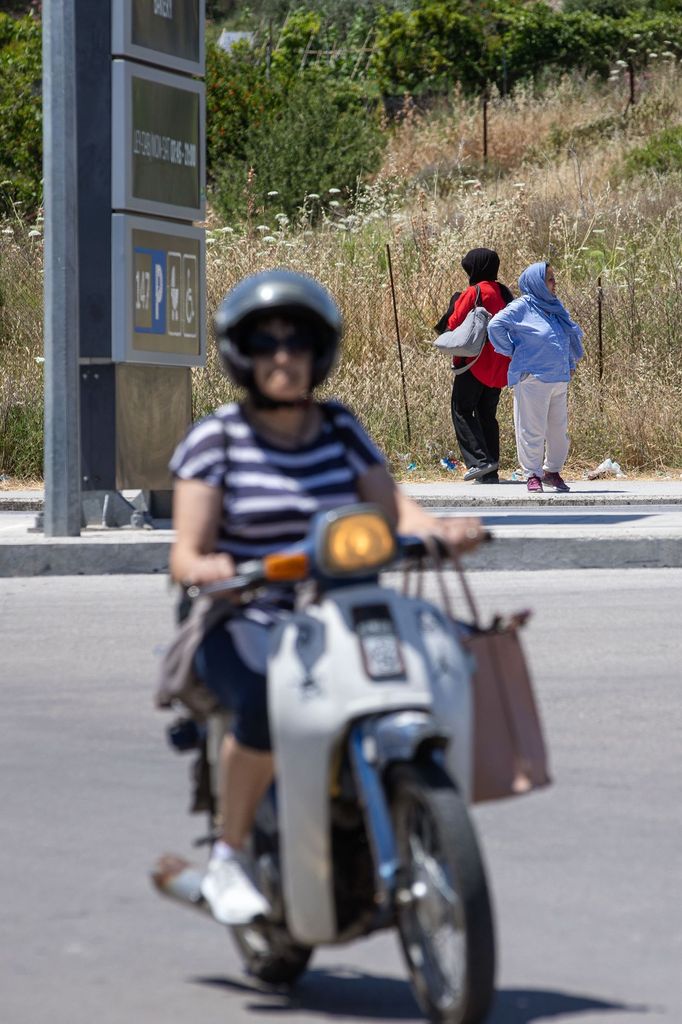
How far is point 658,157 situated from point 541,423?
16511 mm

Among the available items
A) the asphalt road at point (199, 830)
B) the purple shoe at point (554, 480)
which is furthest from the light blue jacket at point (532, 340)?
the asphalt road at point (199, 830)

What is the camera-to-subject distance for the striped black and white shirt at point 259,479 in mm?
4109

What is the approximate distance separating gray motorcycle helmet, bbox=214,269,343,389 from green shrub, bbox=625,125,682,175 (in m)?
27.7

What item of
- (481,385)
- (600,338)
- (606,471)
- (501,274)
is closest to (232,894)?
(481,385)

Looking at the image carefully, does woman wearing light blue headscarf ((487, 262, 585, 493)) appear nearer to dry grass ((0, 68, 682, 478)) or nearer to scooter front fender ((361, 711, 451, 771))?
dry grass ((0, 68, 682, 478))

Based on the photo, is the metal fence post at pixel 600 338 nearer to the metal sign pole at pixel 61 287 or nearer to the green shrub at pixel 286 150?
the green shrub at pixel 286 150

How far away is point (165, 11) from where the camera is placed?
12703 mm

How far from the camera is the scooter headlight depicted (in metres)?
3.73

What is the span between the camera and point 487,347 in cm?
1756

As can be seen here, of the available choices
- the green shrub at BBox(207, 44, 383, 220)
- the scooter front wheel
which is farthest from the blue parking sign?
the green shrub at BBox(207, 44, 383, 220)

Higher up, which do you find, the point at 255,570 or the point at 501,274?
the point at 501,274

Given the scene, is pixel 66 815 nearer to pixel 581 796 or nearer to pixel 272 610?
pixel 581 796

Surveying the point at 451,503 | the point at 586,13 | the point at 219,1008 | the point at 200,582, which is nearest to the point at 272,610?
the point at 200,582

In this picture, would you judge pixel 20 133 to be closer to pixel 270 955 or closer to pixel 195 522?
pixel 195 522
